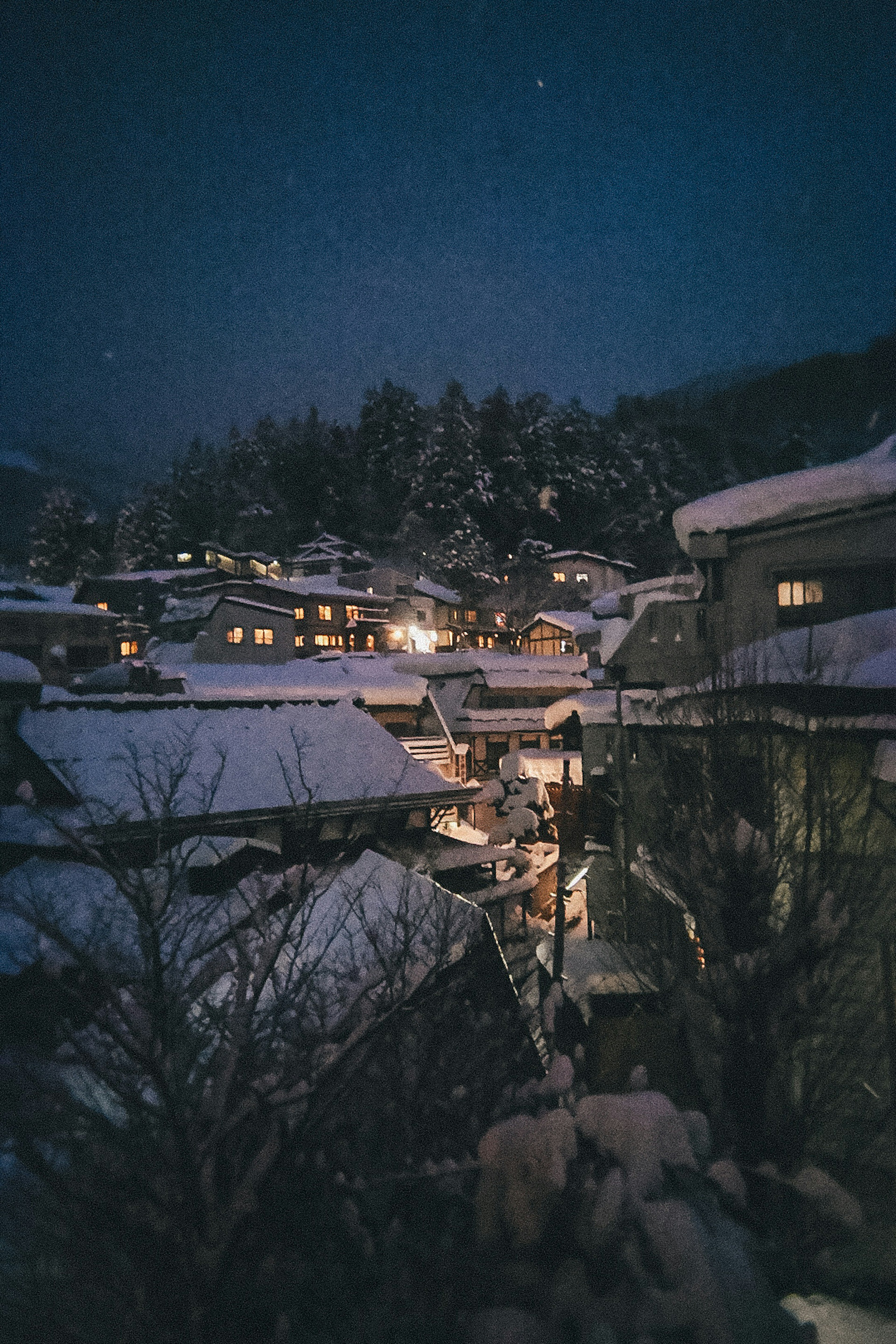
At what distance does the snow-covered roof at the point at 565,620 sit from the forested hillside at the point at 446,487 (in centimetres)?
1170

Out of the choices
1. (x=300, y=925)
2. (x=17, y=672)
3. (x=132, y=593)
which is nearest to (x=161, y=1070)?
(x=300, y=925)

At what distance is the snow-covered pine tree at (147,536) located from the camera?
61.3 metres

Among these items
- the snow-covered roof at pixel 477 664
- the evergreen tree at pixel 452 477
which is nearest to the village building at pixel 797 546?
the snow-covered roof at pixel 477 664

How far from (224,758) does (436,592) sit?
1626 inches

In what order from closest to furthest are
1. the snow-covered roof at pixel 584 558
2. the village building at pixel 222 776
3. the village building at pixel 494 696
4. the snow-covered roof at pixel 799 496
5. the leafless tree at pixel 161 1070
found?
1. the leafless tree at pixel 161 1070
2. the village building at pixel 222 776
3. the snow-covered roof at pixel 799 496
4. the village building at pixel 494 696
5. the snow-covered roof at pixel 584 558

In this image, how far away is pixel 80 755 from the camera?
42.5 ft

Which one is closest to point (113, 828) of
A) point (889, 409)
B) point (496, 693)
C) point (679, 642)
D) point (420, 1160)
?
point (420, 1160)

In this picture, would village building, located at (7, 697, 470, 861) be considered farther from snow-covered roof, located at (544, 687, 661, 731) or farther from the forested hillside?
the forested hillside

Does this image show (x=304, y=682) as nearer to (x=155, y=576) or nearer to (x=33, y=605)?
(x=33, y=605)

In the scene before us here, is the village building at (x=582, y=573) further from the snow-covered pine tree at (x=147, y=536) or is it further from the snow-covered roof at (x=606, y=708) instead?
the snow-covered pine tree at (x=147, y=536)

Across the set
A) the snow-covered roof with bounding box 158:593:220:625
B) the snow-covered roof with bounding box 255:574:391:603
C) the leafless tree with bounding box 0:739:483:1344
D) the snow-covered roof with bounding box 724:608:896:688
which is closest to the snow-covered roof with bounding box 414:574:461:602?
the snow-covered roof with bounding box 255:574:391:603

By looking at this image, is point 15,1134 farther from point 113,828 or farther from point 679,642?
point 679,642

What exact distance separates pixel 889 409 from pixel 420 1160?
95.3 m

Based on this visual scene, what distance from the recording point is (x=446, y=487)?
2336 inches
